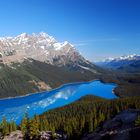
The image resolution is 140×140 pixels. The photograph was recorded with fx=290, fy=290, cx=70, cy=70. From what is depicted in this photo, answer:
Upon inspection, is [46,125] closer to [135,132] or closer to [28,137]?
[28,137]

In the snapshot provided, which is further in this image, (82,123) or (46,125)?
(46,125)

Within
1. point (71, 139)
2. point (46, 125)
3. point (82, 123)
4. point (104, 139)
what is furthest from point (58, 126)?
point (104, 139)

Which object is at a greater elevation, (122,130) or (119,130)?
(122,130)

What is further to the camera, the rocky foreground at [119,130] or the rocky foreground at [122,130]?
the rocky foreground at [119,130]

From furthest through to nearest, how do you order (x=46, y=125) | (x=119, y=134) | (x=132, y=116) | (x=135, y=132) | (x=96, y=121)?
(x=46, y=125), (x=96, y=121), (x=132, y=116), (x=119, y=134), (x=135, y=132)

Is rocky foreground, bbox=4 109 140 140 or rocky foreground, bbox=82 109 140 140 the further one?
rocky foreground, bbox=4 109 140 140

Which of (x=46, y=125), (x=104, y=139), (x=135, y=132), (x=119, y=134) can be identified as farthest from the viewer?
(x=46, y=125)

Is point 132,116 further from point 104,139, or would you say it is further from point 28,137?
point 28,137

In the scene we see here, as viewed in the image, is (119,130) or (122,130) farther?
(119,130)

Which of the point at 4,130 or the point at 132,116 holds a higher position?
the point at 132,116
